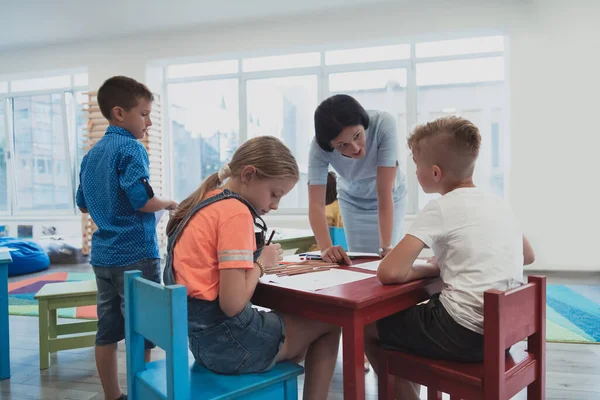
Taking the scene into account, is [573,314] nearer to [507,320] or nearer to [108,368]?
[507,320]

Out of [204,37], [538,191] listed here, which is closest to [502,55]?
[538,191]

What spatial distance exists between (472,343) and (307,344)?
483 millimetres

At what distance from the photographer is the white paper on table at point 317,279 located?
1371 mm

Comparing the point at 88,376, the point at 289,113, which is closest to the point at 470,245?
the point at 88,376

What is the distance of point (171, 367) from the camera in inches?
42.7

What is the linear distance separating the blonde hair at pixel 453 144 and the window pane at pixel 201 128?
17.6 feet

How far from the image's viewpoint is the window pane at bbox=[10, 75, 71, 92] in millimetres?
7684

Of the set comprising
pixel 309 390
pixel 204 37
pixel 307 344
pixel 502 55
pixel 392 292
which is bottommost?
pixel 309 390

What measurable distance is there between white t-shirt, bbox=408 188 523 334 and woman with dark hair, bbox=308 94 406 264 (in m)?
0.50

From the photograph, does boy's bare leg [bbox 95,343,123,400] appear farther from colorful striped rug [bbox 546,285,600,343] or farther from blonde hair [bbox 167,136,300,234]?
colorful striped rug [bbox 546,285,600,343]

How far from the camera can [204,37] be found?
618cm

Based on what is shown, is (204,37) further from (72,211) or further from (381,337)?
(381,337)

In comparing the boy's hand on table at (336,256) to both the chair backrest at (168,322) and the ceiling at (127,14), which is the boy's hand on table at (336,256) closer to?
the chair backrest at (168,322)

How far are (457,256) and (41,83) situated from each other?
835cm
